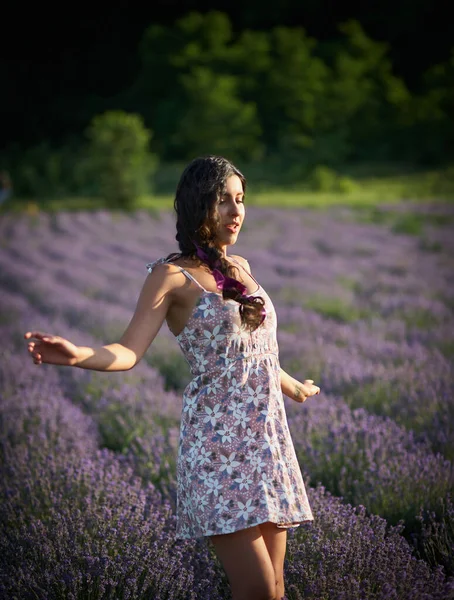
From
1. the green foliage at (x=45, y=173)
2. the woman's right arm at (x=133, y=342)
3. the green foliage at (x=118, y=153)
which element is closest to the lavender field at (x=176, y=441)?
the woman's right arm at (x=133, y=342)

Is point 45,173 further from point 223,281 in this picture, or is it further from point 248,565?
point 248,565

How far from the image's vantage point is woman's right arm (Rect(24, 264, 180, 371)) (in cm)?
204

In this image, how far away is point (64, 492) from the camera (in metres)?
3.28

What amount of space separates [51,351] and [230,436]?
533mm

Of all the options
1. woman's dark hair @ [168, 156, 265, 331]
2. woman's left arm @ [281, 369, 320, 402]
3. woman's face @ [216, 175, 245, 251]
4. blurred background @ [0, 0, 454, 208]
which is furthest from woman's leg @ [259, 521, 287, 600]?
blurred background @ [0, 0, 454, 208]

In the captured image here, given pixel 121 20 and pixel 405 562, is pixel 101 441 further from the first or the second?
pixel 121 20

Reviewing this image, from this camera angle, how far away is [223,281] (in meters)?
2.27

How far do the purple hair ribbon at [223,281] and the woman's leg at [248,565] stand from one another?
0.60 metres

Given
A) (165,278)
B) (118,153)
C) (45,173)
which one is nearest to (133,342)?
(165,278)

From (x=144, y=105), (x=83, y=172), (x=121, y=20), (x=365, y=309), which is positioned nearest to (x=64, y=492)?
(x=365, y=309)

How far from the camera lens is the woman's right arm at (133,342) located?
204cm

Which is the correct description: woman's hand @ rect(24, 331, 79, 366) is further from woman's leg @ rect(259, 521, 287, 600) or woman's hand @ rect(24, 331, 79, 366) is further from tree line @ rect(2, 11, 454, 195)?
tree line @ rect(2, 11, 454, 195)

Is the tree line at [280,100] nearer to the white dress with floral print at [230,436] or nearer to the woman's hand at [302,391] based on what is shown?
the woman's hand at [302,391]

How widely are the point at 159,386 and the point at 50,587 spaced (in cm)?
→ 258
